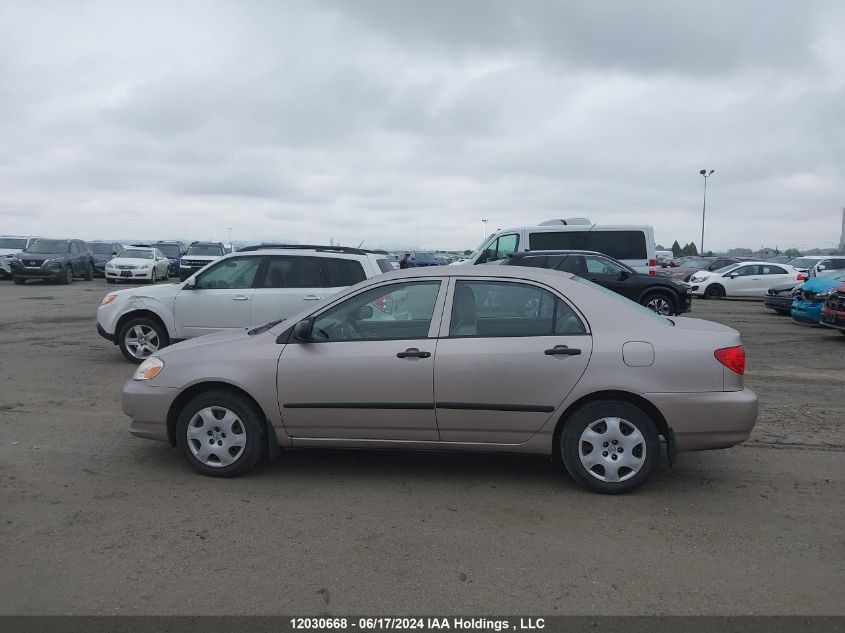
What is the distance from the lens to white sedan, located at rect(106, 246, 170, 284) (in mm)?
30766

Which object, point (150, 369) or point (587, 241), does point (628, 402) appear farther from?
point (587, 241)

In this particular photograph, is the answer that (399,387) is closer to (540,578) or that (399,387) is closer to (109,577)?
(540,578)

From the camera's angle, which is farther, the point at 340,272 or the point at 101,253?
the point at 101,253

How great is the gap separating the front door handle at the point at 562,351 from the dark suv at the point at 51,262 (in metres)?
27.9

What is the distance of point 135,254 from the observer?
105 ft

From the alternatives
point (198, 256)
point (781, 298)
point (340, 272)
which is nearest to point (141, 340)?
point (340, 272)

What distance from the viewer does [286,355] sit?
525 centimetres

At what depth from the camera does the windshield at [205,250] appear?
106 feet

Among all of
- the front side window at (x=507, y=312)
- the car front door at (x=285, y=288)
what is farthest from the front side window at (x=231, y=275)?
the front side window at (x=507, y=312)

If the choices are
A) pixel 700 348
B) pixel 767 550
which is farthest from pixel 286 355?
pixel 767 550

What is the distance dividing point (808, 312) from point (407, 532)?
12900 millimetres

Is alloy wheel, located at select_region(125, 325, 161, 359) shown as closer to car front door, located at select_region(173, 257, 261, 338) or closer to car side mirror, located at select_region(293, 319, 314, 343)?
car front door, located at select_region(173, 257, 261, 338)

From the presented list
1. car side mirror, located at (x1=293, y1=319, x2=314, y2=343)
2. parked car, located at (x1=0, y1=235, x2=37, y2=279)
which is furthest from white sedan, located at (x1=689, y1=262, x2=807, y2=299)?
parked car, located at (x1=0, y1=235, x2=37, y2=279)

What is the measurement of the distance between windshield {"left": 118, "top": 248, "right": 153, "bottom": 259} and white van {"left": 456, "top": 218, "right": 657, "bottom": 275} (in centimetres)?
1872
